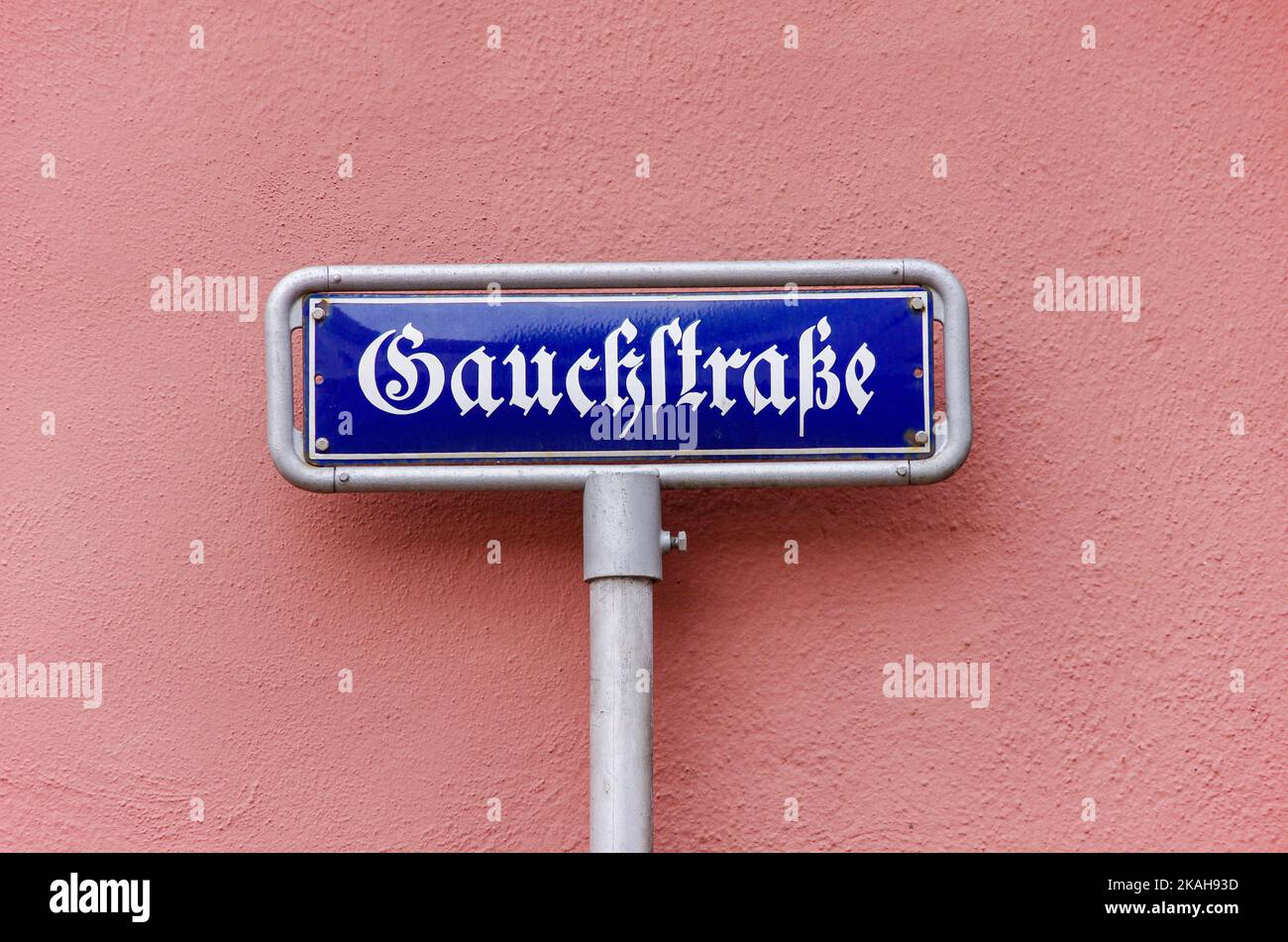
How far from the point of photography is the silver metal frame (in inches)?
89.1

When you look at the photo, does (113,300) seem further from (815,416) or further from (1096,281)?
(1096,281)

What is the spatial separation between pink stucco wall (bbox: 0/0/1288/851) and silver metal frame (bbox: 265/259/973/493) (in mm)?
196

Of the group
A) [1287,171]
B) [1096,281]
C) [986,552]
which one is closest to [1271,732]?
[986,552]

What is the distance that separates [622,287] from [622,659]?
624 millimetres

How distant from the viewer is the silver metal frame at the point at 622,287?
89.1 inches

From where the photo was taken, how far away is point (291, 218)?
2533 millimetres

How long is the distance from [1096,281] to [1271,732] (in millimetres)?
854

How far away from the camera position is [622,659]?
7.39 ft

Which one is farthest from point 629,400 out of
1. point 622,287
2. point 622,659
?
point 622,659
